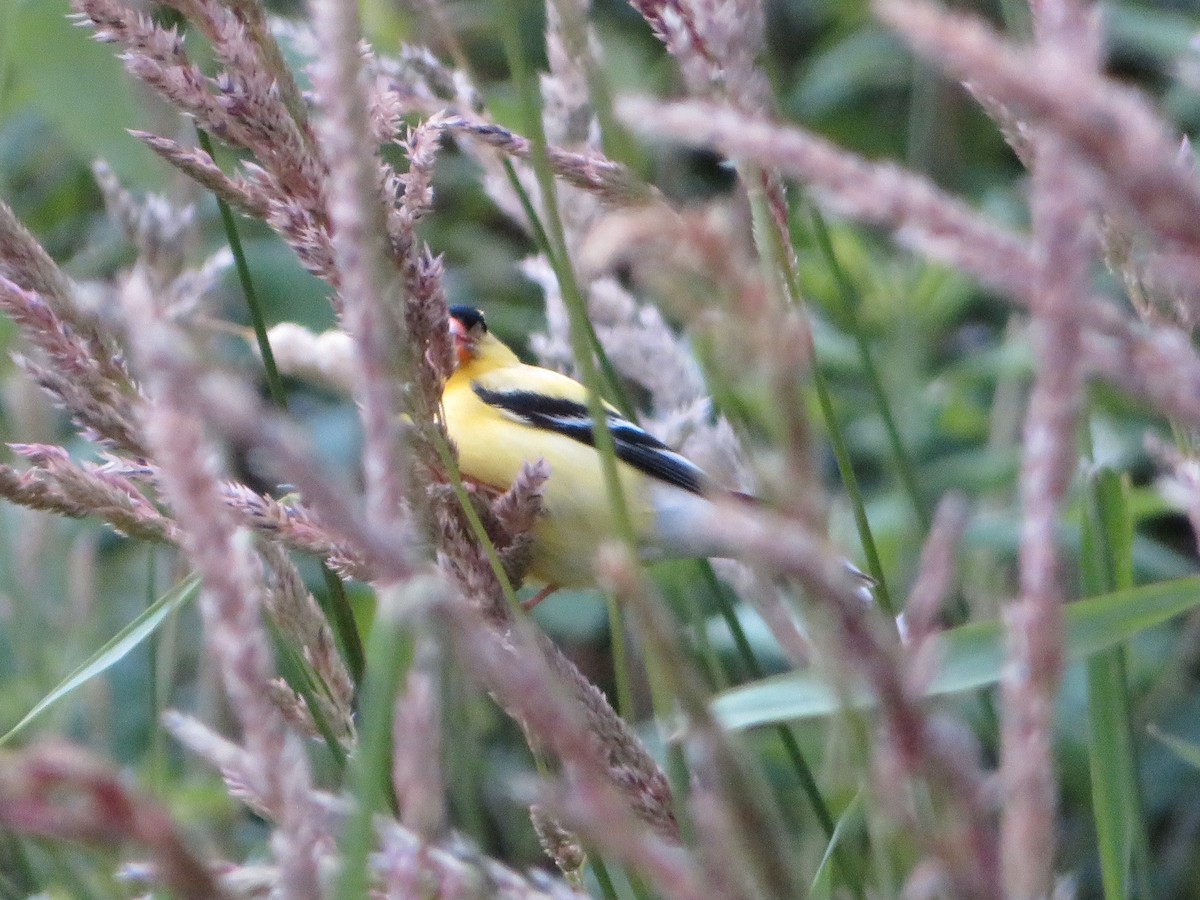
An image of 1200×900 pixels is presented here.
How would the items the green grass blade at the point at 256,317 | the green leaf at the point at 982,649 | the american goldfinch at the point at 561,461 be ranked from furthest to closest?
the american goldfinch at the point at 561,461, the green grass blade at the point at 256,317, the green leaf at the point at 982,649

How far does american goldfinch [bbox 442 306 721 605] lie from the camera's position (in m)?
2.16

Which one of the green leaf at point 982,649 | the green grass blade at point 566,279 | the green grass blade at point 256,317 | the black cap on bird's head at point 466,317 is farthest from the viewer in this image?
the black cap on bird's head at point 466,317

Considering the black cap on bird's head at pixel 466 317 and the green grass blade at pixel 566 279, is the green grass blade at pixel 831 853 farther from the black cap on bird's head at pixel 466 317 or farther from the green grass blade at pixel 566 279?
the black cap on bird's head at pixel 466 317

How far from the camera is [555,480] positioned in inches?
88.7

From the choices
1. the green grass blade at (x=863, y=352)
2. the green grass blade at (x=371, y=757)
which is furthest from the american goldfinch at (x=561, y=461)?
the green grass blade at (x=371, y=757)

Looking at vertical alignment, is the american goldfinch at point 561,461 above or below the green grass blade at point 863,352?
below

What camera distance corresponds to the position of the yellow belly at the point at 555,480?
2160mm

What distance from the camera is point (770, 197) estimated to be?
1.04m

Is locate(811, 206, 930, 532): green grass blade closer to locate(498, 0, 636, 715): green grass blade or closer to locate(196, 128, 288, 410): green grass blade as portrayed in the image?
locate(498, 0, 636, 715): green grass blade

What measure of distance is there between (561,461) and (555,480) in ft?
0.25

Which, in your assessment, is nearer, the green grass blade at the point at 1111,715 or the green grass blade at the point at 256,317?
the green grass blade at the point at 1111,715

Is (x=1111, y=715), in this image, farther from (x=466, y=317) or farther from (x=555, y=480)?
(x=466, y=317)

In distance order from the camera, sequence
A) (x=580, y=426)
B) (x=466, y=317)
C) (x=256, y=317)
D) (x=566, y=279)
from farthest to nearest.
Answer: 1. (x=466, y=317)
2. (x=580, y=426)
3. (x=256, y=317)
4. (x=566, y=279)

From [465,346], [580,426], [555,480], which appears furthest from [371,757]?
[465,346]
